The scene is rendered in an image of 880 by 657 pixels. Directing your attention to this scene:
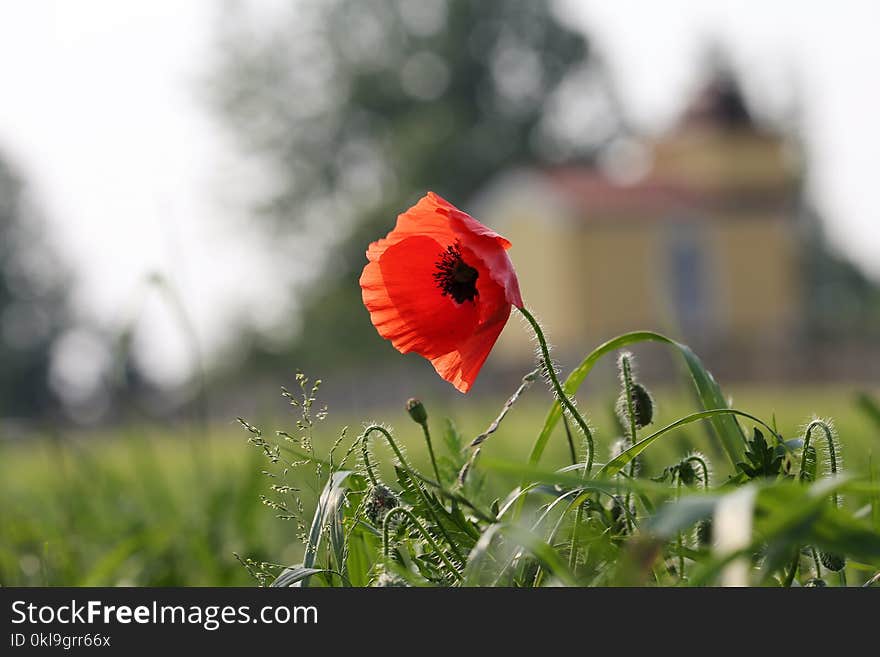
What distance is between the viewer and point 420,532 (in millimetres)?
898

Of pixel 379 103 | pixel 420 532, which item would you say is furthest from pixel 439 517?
pixel 379 103

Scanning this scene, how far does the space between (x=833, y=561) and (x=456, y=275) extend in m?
0.38

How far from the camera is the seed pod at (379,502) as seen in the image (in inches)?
33.6

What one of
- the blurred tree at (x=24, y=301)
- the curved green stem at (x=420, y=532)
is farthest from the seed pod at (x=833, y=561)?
the blurred tree at (x=24, y=301)

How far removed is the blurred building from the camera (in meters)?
30.8

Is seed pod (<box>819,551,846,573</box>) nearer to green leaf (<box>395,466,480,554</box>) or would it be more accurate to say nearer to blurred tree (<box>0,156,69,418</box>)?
green leaf (<box>395,466,480,554</box>)

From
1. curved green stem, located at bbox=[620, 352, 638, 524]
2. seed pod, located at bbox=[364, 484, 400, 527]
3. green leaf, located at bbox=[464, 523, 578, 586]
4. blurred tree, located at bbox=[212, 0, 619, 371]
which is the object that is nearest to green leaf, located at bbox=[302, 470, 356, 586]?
seed pod, located at bbox=[364, 484, 400, 527]

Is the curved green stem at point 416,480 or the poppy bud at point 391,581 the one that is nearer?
the poppy bud at point 391,581

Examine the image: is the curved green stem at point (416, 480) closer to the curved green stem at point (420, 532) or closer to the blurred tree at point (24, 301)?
the curved green stem at point (420, 532)

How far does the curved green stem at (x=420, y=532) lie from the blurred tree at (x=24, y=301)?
4479 cm

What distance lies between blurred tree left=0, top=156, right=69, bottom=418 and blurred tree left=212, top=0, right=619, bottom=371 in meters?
12.2

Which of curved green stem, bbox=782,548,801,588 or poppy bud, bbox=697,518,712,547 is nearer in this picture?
curved green stem, bbox=782,548,801,588
